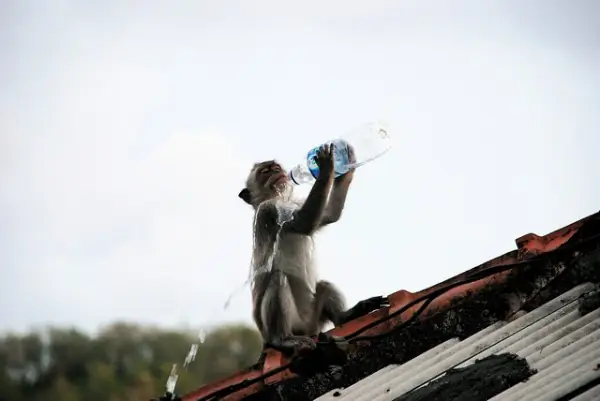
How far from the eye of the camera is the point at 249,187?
835 cm

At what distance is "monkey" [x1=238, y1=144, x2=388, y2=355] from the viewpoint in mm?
6688

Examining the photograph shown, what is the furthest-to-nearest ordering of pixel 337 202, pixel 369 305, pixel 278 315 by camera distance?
pixel 337 202 < pixel 278 315 < pixel 369 305

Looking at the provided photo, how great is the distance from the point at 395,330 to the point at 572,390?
1.39 meters

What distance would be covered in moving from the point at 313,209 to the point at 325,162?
14.8 inches

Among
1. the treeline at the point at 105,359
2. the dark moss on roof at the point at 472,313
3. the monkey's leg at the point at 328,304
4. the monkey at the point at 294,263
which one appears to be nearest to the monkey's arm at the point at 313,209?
the monkey at the point at 294,263

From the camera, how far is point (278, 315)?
21.8ft

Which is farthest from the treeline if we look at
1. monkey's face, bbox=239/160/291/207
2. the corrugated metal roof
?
the corrugated metal roof

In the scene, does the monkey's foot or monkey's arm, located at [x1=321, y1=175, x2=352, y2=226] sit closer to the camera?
the monkey's foot

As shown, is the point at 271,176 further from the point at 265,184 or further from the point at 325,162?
the point at 325,162

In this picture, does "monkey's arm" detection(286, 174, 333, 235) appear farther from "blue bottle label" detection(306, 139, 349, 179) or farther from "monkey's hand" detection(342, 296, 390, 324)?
"monkey's hand" detection(342, 296, 390, 324)

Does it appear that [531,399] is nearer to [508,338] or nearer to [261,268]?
[508,338]

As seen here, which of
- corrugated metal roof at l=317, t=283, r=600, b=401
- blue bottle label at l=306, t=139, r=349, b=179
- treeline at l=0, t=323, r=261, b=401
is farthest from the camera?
treeline at l=0, t=323, r=261, b=401

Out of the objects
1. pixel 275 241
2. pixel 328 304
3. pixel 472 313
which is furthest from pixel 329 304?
pixel 472 313

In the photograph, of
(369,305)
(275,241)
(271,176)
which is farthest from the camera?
(271,176)
